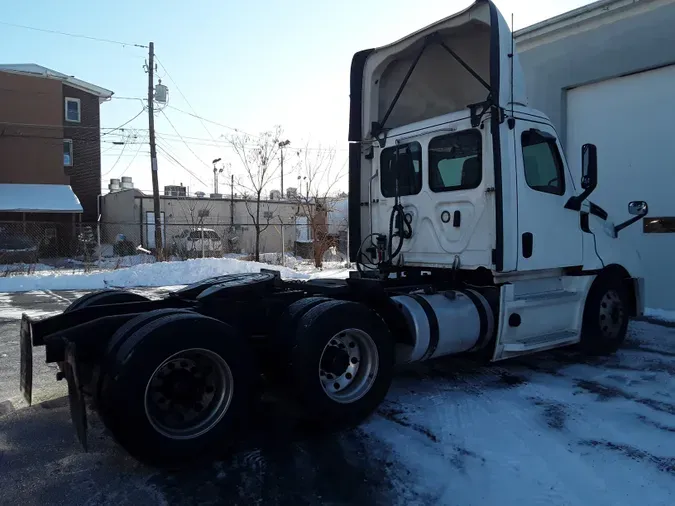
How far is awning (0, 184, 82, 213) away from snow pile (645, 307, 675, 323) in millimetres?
27651

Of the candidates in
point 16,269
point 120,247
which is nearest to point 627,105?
point 16,269

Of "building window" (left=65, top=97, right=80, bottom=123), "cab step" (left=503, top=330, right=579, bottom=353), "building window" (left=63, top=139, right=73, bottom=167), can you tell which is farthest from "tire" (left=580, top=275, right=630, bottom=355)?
"building window" (left=65, top=97, right=80, bottom=123)

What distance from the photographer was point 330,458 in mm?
3857

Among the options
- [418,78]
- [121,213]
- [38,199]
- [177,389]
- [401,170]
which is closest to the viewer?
[177,389]

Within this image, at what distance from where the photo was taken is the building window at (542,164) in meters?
5.91

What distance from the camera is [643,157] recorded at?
10.1 m

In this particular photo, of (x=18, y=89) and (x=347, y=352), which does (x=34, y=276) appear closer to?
(x=347, y=352)

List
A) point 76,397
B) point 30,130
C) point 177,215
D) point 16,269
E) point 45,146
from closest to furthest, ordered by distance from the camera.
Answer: point 76,397, point 16,269, point 30,130, point 45,146, point 177,215

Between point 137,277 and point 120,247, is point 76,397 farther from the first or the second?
point 120,247

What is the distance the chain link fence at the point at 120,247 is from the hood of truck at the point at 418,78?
509 inches

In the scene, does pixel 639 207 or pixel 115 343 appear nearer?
pixel 115 343

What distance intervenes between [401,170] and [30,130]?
29994 millimetres

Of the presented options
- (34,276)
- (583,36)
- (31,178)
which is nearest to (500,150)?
(583,36)

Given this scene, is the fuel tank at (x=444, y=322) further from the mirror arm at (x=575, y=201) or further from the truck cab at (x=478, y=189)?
Result: the mirror arm at (x=575, y=201)
